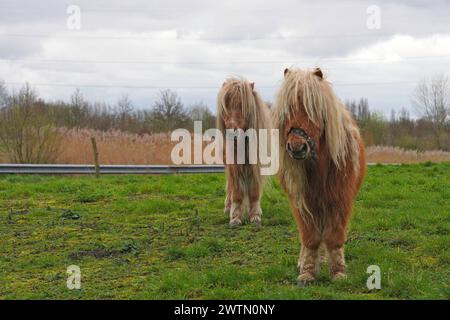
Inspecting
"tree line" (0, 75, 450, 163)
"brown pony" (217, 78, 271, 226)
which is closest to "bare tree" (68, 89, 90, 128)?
"tree line" (0, 75, 450, 163)

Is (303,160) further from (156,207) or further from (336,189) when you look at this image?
(156,207)

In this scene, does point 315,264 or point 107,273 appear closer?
point 315,264

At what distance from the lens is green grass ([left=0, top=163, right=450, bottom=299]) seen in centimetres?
556

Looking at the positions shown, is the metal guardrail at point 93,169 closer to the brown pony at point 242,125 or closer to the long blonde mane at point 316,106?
the brown pony at point 242,125

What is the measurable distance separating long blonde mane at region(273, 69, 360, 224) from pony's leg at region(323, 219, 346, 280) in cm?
20

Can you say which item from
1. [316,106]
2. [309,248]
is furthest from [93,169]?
[316,106]

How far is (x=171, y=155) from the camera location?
20766 mm

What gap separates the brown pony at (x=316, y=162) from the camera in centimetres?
527

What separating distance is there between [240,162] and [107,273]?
3.30 metres

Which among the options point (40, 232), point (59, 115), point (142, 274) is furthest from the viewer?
point (59, 115)

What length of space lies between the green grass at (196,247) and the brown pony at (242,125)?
33 cm

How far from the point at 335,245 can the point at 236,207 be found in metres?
3.53

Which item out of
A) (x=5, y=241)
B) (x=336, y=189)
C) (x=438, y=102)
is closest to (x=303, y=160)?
(x=336, y=189)

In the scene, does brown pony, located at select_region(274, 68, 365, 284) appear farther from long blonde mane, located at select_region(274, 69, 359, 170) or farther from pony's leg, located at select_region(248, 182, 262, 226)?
pony's leg, located at select_region(248, 182, 262, 226)
